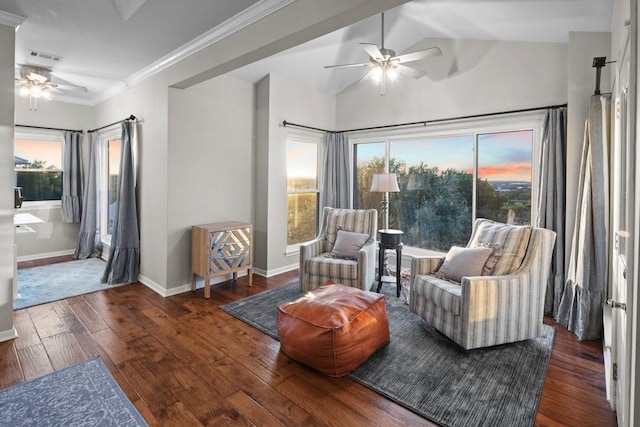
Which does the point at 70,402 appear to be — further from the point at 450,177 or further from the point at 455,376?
the point at 450,177

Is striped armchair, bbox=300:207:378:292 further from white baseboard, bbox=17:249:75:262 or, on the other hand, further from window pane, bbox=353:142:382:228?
white baseboard, bbox=17:249:75:262

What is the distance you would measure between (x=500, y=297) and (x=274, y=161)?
313cm

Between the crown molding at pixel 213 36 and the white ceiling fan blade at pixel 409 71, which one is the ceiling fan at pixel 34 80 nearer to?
the crown molding at pixel 213 36

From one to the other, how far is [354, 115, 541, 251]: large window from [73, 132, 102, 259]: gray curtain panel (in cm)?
416

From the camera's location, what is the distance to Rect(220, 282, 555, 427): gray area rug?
2.03 meters

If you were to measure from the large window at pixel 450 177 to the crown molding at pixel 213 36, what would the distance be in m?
2.76

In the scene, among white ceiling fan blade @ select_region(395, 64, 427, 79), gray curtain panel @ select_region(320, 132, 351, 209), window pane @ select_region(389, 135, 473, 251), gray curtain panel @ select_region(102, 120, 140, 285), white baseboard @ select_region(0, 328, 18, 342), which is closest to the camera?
white baseboard @ select_region(0, 328, 18, 342)

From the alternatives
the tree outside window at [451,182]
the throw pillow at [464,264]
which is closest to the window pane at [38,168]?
the tree outside window at [451,182]

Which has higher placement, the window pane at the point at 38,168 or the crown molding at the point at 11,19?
the crown molding at the point at 11,19

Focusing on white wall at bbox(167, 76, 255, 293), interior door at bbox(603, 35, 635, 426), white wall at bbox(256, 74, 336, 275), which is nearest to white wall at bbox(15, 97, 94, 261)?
white wall at bbox(167, 76, 255, 293)

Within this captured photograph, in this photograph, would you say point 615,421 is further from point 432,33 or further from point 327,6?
point 432,33

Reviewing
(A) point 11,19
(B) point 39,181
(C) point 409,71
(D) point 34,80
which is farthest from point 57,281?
(C) point 409,71

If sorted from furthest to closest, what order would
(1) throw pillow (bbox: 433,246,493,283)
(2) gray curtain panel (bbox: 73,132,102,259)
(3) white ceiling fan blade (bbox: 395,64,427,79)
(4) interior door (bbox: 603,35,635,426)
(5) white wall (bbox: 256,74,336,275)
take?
(2) gray curtain panel (bbox: 73,132,102,259) < (5) white wall (bbox: 256,74,336,275) < (3) white ceiling fan blade (bbox: 395,64,427,79) < (1) throw pillow (bbox: 433,246,493,283) < (4) interior door (bbox: 603,35,635,426)

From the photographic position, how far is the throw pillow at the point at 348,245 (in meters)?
4.06
